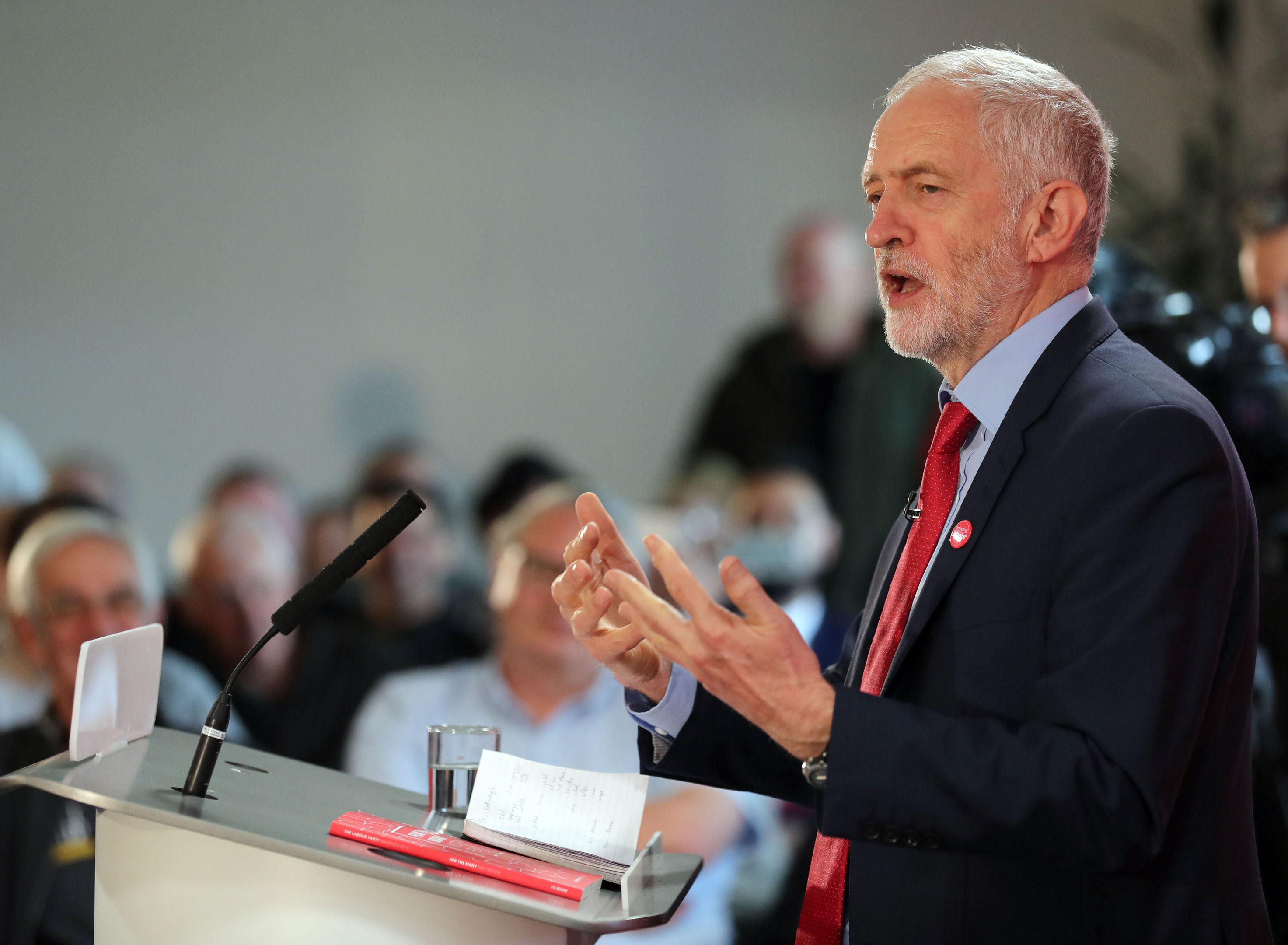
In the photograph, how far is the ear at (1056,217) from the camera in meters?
1.29

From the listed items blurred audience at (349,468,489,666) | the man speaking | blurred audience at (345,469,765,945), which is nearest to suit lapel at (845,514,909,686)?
the man speaking

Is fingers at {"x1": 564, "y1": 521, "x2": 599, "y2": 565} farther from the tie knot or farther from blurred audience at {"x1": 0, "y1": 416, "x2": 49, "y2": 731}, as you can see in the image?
blurred audience at {"x1": 0, "y1": 416, "x2": 49, "y2": 731}

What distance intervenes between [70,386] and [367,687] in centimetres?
264

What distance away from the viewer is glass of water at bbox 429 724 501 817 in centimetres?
135

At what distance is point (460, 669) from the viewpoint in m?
2.79

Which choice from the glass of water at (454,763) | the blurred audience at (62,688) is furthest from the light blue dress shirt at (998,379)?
the blurred audience at (62,688)

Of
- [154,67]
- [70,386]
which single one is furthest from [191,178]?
[70,386]

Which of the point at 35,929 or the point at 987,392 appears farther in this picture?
the point at 35,929

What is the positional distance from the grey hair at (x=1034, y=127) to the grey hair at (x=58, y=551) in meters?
2.03

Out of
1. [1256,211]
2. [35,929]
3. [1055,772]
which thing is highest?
[1256,211]

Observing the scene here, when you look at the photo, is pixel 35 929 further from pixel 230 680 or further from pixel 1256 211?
pixel 1256 211

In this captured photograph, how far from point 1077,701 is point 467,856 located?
1.78 feet

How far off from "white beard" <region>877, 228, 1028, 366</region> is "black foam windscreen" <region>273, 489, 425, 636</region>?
0.53 meters

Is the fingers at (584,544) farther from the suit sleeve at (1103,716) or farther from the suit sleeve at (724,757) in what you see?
the suit sleeve at (1103,716)
